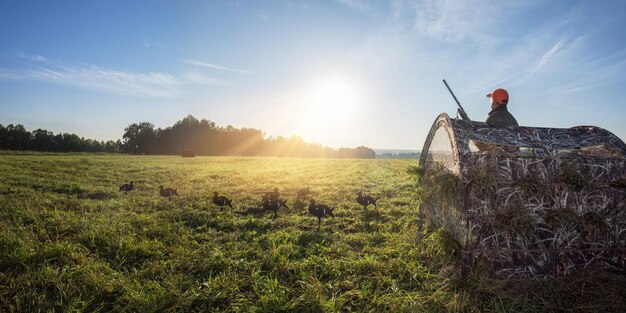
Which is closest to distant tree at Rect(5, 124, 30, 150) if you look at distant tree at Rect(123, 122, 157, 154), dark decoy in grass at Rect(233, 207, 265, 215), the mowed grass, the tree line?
the tree line

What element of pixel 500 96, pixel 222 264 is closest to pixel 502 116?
pixel 500 96

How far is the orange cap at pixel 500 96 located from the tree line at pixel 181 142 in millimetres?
84442

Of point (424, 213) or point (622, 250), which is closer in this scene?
point (622, 250)

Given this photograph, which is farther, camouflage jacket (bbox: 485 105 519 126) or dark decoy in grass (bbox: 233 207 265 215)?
dark decoy in grass (bbox: 233 207 265 215)

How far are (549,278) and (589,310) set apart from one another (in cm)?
67

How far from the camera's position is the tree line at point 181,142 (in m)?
82.5

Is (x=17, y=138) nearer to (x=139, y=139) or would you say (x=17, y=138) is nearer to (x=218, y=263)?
(x=139, y=139)

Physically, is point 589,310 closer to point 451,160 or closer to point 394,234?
point 451,160

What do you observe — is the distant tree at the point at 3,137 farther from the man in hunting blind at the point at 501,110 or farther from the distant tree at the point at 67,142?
the man in hunting blind at the point at 501,110

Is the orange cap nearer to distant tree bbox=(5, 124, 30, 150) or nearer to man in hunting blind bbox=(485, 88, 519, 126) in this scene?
man in hunting blind bbox=(485, 88, 519, 126)

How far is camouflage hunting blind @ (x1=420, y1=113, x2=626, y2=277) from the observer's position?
524cm

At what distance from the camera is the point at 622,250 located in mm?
5434

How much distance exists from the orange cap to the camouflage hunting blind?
2.67 m

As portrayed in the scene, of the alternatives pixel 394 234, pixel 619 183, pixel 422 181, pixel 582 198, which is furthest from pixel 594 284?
pixel 394 234
